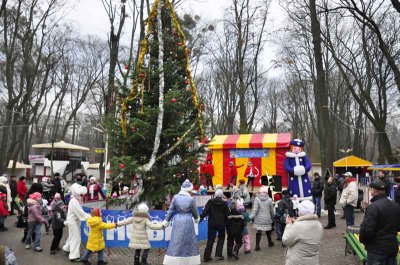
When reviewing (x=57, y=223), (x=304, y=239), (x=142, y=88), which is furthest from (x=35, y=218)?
(x=304, y=239)

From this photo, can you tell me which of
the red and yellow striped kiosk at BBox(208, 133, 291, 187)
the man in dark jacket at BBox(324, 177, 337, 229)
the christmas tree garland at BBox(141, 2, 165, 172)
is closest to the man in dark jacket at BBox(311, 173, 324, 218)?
the man in dark jacket at BBox(324, 177, 337, 229)

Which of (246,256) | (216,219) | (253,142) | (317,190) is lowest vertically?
(246,256)

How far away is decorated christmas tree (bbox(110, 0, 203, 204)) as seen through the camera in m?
11.3

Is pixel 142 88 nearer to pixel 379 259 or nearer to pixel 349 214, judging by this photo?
pixel 349 214

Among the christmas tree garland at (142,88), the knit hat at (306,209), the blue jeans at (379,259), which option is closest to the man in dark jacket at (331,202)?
the christmas tree garland at (142,88)

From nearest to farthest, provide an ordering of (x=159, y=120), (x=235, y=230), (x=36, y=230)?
(x=235, y=230) → (x=36, y=230) → (x=159, y=120)

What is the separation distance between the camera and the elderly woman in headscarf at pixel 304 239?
5270mm

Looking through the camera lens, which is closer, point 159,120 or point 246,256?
point 246,256

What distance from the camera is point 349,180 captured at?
39.3 ft

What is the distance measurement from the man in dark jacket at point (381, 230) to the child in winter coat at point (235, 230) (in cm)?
429

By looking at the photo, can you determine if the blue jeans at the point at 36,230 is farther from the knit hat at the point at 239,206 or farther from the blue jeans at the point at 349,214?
the blue jeans at the point at 349,214

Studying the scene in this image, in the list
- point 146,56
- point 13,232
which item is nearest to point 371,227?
point 146,56

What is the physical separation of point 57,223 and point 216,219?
12.7ft

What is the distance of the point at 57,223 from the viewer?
32.5 feet
